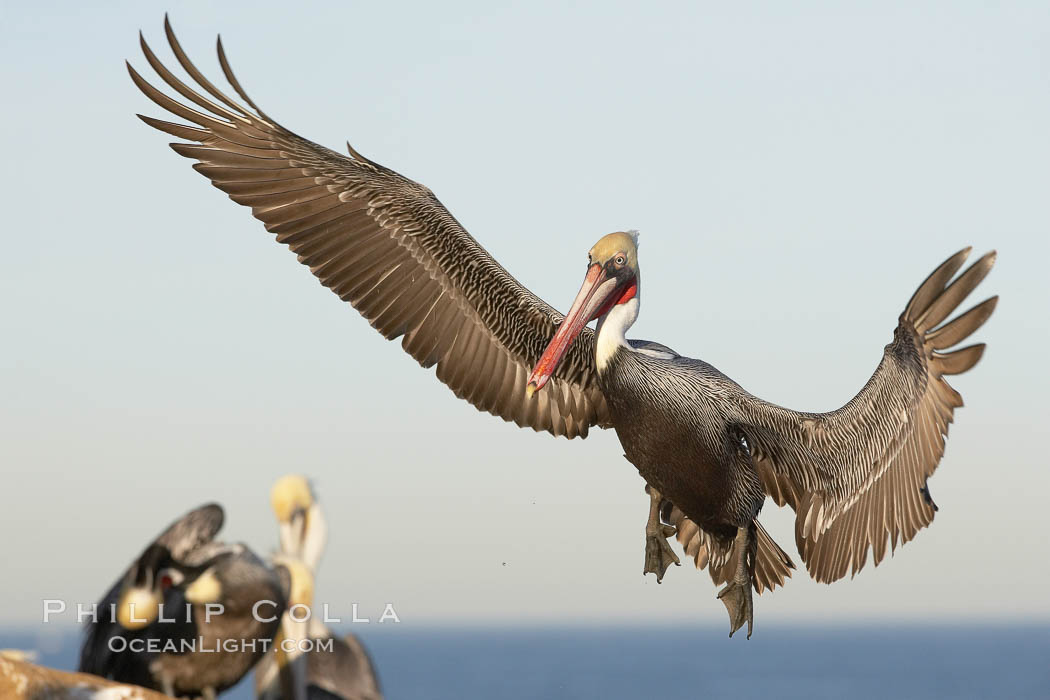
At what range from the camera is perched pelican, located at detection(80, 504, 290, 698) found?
5.74 meters

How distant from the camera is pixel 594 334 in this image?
27.2 ft

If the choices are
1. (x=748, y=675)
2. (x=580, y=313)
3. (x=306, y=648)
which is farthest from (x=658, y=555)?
(x=748, y=675)

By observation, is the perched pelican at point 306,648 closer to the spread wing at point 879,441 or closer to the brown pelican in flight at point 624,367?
the brown pelican in flight at point 624,367

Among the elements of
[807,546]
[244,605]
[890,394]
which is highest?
[890,394]

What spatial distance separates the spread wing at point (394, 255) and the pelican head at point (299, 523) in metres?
2.32

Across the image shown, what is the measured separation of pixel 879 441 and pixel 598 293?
175cm

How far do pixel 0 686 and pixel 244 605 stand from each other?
3.21ft

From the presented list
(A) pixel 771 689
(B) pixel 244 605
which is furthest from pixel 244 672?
(A) pixel 771 689

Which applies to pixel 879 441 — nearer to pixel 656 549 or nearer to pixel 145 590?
pixel 656 549

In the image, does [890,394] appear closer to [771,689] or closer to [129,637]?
[129,637]

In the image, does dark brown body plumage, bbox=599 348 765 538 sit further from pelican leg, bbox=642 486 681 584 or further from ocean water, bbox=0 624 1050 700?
ocean water, bbox=0 624 1050 700

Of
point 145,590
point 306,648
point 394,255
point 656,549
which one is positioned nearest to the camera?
point 145,590

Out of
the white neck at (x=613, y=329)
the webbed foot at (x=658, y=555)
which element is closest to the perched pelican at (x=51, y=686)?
the white neck at (x=613, y=329)

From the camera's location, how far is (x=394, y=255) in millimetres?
8656
